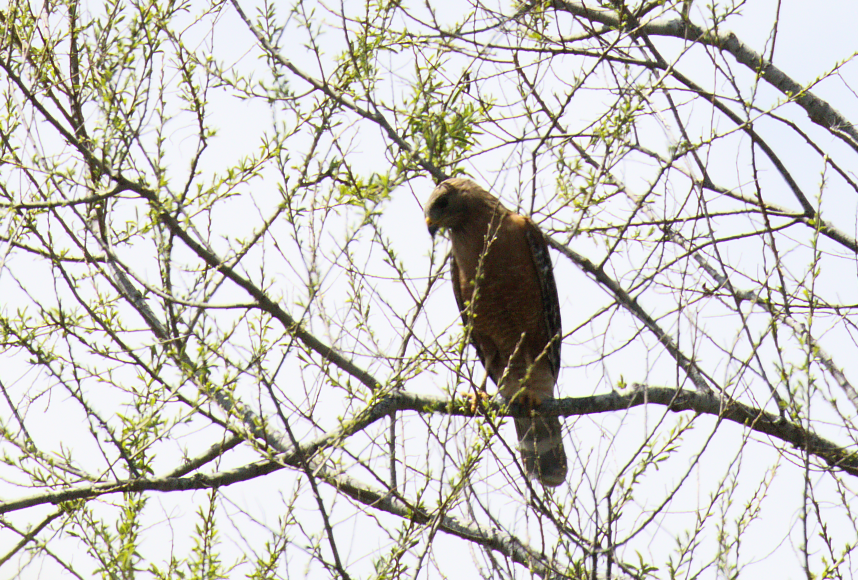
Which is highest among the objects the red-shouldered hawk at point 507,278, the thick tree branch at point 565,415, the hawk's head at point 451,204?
the hawk's head at point 451,204

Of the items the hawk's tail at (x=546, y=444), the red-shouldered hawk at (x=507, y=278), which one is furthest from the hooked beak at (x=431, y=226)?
the hawk's tail at (x=546, y=444)

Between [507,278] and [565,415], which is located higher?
[507,278]

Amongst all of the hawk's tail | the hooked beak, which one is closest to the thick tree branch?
the hawk's tail

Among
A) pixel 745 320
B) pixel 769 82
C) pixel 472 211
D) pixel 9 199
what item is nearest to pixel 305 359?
pixel 9 199

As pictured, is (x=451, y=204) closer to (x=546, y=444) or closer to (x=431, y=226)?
(x=431, y=226)

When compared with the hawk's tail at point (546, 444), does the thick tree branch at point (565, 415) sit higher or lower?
lower

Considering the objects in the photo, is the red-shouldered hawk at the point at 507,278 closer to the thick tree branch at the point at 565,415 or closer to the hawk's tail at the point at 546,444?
the hawk's tail at the point at 546,444

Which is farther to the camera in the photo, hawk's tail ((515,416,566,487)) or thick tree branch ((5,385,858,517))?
hawk's tail ((515,416,566,487))

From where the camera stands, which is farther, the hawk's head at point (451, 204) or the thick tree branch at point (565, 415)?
the hawk's head at point (451, 204)

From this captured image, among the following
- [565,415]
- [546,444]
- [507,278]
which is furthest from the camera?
[546,444]

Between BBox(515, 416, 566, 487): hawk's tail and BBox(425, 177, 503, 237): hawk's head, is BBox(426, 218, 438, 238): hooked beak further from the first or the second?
BBox(515, 416, 566, 487): hawk's tail

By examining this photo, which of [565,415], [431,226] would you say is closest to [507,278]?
[431,226]

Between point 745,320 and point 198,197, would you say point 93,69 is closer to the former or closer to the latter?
point 198,197

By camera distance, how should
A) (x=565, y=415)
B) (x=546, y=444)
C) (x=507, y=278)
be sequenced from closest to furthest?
1. (x=565, y=415)
2. (x=507, y=278)
3. (x=546, y=444)
